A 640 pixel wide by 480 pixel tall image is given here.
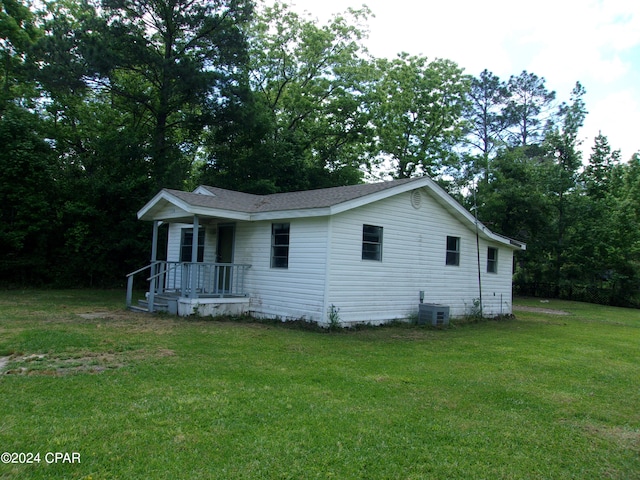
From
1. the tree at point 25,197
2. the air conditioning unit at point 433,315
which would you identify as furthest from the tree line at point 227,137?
the air conditioning unit at point 433,315

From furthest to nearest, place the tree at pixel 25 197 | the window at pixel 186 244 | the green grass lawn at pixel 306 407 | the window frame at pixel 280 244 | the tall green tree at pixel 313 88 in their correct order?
the tall green tree at pixel 313 88, the tree at pixel 25 197, the window at pixel 186 244, the window frame at pixel 280 244, the green grass lawn at pixel 306 407

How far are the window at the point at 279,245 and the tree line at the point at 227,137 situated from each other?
254 inches

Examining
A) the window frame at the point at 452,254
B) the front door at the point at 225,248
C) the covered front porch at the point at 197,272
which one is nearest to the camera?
the covered front porch at the point at 197,272

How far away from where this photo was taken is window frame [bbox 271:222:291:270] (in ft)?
36.6

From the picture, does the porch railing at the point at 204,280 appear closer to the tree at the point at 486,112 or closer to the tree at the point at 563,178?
the tree at the point at 563,178

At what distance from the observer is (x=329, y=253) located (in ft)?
32.8

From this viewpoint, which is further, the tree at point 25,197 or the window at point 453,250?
the tree at point 25,197

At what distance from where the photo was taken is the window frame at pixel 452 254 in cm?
1327

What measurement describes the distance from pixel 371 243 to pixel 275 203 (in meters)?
3.18

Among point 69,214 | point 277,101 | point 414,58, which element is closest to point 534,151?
point 414,58

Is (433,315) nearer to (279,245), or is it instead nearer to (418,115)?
(279,245)

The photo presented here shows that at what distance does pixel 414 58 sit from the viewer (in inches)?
1160

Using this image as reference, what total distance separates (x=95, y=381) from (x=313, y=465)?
317cm
